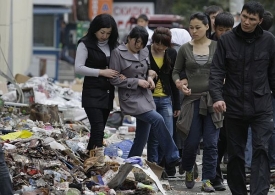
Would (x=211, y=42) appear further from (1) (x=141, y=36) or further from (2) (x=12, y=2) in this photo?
(2) (x=12, y=2)

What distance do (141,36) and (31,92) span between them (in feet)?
17.1

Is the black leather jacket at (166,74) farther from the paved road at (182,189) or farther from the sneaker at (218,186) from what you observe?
the sneaker at (218,186)

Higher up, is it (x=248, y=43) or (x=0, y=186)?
(x=248, y=43)

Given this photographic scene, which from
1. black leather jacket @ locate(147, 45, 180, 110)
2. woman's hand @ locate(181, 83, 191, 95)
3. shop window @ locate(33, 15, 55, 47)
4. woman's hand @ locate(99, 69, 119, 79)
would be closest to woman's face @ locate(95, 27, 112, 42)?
woman's hand @ locate(99, 69, 119, 79)

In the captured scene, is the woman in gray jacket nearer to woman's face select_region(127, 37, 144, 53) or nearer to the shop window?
woman's face select_region(127, 37, 144, 53)

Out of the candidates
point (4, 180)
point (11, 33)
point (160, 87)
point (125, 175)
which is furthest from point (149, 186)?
point (11, 33)

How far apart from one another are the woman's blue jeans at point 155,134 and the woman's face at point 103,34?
896 millimetres

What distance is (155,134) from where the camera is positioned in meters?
10.2

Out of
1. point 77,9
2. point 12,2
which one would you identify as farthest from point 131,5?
point 12,2

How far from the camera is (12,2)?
18.0m

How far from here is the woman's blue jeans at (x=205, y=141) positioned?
980 cm

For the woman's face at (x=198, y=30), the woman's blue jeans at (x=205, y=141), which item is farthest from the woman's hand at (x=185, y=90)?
the woman's face at (x=198, y=30)

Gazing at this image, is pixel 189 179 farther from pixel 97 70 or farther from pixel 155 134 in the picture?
pixel 97 70

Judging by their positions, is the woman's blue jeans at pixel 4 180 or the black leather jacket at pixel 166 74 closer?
the woman's blue jeans at pixel 4 180
